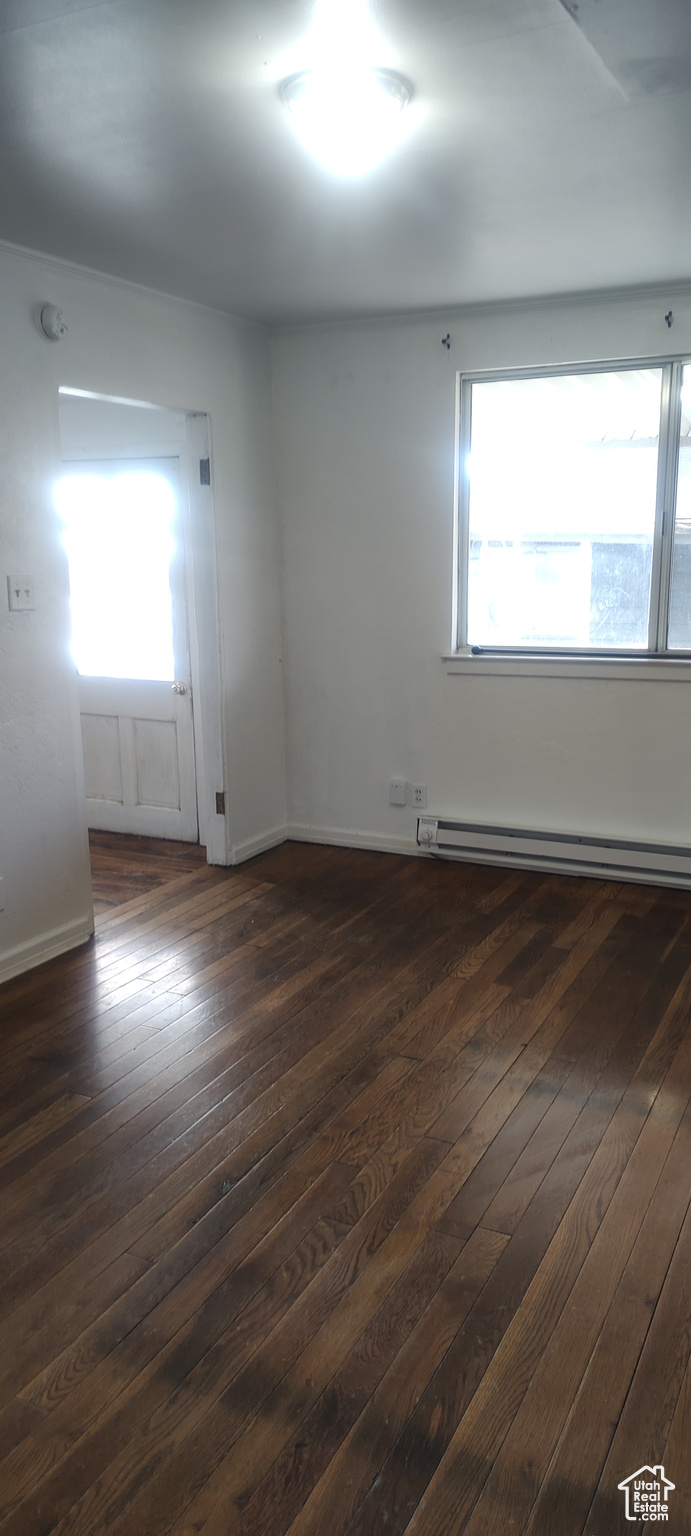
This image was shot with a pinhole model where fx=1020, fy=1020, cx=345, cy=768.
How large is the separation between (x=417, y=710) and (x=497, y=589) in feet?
2.24

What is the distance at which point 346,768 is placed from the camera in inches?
203

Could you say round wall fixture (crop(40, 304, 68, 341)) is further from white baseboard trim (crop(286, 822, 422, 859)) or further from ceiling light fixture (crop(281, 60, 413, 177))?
white baseboard trim (crop(286, 822, 422, 859))

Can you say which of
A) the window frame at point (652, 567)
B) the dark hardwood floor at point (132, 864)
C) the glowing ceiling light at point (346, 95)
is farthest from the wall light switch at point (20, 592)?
the window frame at point (652, 567)

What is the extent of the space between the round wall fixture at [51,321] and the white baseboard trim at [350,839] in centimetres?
267

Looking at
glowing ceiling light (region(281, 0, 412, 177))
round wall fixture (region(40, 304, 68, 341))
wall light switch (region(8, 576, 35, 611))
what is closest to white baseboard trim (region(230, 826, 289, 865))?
wall light switch (region(8, 576, 35, 611))

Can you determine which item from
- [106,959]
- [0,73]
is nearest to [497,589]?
[106,959]

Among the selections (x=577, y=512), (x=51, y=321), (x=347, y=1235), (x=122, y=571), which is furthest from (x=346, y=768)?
(x=347, y=1235)

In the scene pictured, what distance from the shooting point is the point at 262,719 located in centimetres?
508

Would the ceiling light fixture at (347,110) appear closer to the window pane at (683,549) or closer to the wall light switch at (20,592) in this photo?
the wall light switch at (20,592)

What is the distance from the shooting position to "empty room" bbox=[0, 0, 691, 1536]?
73.2 inches

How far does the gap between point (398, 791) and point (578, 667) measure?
109cm

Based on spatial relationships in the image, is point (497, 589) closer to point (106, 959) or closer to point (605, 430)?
point (605, 430)

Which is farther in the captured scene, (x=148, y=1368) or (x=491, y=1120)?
(x=491, y=1120)

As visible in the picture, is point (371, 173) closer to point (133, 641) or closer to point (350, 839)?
point (133, 641)
